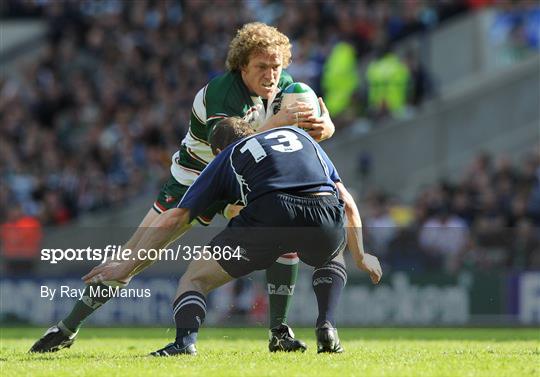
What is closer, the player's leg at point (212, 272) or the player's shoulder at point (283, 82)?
the player's leg at point (212, 272)

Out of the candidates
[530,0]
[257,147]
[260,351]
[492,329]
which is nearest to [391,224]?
[492,329]

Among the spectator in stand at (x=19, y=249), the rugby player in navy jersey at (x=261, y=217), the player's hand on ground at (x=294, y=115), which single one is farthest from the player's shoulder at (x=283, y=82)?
the spectator in stand at (x=19, y=249)

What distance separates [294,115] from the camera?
8391 mm

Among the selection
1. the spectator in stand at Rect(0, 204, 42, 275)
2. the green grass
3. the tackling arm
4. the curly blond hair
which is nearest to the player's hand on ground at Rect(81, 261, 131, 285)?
the tackling arm

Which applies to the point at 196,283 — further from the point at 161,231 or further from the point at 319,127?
the point at 319,127

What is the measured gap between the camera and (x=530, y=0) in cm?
2117

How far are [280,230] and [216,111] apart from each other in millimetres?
1142

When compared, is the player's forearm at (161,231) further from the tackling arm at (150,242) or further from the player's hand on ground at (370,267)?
the player's hand on ground at (370,267)

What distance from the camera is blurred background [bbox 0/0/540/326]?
15.9m

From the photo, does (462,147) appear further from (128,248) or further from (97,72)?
(128,248)

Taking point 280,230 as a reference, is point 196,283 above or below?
below

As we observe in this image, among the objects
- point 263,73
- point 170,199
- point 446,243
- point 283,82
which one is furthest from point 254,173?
point 446,243

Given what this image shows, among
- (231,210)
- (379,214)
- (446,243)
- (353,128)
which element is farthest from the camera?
(353,128)

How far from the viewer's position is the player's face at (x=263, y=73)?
28.3 feet
